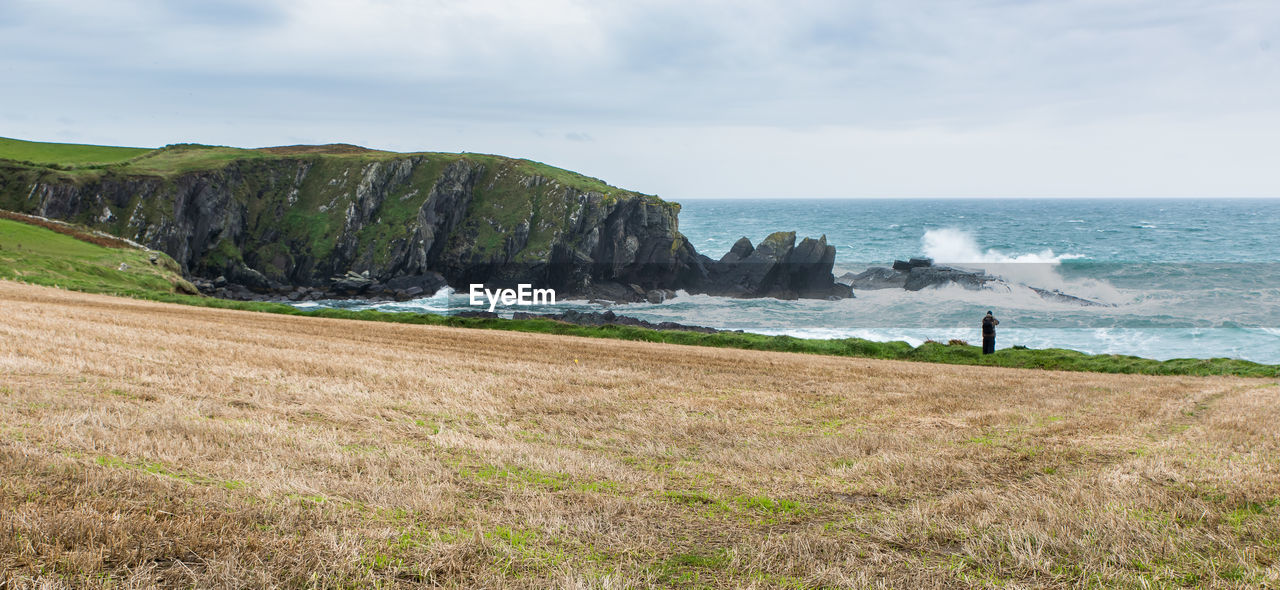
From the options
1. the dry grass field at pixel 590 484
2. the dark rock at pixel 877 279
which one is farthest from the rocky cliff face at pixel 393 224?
the dry grass field at pixel 590 484

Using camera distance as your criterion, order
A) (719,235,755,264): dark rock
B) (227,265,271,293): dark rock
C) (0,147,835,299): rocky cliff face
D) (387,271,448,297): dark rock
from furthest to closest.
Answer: (719,235,755,264): dark rock
(387,271,448,297): dark rock
(0,147,835,299): rocky cliff face
(227,265,271,293): dark rock

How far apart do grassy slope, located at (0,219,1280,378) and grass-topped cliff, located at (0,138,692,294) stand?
26.0m

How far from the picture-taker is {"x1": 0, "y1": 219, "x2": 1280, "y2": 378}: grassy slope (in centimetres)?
2623

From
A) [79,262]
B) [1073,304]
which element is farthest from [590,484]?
[1073,304]

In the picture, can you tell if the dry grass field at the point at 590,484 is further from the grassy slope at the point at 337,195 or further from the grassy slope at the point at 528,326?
the grassy slope at the point at 337,195

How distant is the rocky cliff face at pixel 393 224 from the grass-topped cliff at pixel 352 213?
0.18 m

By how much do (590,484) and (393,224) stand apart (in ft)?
312

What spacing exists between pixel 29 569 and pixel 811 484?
6.29 m

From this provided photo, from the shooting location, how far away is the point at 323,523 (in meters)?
5.70

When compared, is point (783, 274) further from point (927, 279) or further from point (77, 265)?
point (77, 265)

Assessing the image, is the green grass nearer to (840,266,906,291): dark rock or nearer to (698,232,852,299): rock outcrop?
(698,232,852,299): rock outcrop

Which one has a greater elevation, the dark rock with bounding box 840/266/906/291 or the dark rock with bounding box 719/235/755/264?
the dark rock with bounding box 719/235/755/264

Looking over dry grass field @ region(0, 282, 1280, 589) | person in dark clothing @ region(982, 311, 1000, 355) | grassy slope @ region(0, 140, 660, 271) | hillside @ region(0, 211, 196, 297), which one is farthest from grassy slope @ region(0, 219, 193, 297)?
person in dark clothing @ region(982, 311, 1000, 355)

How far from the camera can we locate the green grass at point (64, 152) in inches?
4601
